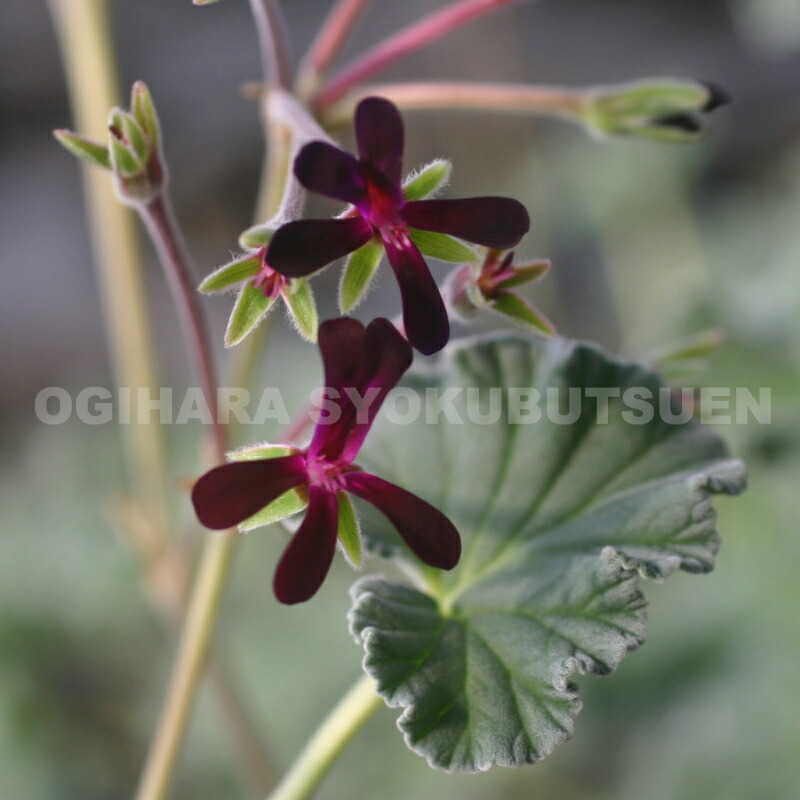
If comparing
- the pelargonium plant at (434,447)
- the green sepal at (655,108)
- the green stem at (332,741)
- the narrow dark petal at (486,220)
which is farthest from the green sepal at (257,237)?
the green sepal at (655,108)

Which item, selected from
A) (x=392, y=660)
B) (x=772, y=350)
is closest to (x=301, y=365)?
(x=772, y=350)

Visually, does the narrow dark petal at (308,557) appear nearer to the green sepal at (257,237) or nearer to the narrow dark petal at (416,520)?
the narrow dark petal at (416,520)

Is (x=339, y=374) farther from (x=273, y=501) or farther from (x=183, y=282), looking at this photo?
(x=183, y=282)

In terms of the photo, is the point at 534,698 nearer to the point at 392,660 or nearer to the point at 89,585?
the point at 392,660

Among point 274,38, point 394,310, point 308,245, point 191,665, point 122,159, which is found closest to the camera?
point 308,245

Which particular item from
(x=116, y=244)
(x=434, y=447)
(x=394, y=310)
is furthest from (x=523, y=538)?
(x=394, y=310)

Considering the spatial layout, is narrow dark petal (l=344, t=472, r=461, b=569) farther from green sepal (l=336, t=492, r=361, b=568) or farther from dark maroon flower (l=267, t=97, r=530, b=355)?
dark maroon flower (l=267, t=97, r=530, b=355)

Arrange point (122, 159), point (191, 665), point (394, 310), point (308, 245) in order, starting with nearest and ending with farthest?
1. point (308, 245)
2. point (122, 159)
3. point (191, 665)
4. point (394, 310)
